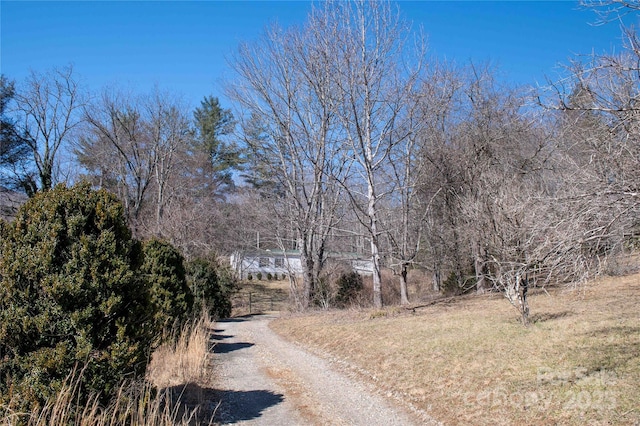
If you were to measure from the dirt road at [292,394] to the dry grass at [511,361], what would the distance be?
446mm

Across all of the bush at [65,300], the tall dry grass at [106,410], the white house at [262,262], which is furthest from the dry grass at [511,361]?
the white house at [262,262]

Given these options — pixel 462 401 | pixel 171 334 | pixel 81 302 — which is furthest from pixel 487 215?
pixel 81 302

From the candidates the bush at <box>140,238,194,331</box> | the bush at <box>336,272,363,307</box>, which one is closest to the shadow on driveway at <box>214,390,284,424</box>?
the bush at <box>140,238,194,331</box>

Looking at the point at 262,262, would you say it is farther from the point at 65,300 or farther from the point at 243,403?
the point at 65,300

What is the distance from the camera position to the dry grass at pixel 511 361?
5.00 m

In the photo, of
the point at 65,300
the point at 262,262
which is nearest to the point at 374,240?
the point at 65,300

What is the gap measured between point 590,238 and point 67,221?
4953 mm

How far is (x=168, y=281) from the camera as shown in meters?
9.76

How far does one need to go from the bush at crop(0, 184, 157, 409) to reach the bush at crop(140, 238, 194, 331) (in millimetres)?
5236

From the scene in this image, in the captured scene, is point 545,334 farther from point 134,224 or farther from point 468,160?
point 134,224

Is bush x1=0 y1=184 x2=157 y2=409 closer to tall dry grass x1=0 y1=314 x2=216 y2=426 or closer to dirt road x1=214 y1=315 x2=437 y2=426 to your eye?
tall dry grass x1=0 y1=314 x2=216 y2=426

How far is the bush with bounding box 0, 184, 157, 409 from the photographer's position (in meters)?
3.71

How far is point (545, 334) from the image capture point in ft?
25.7

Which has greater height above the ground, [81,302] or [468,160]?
[468,160]
